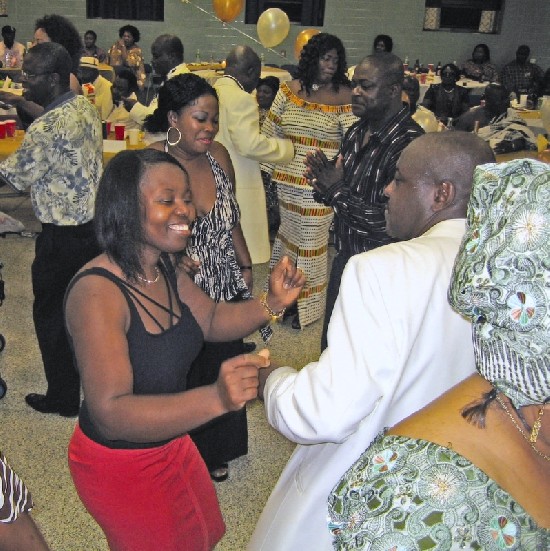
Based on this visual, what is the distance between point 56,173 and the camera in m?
3.04

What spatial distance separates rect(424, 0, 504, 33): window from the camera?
13531 millimetres

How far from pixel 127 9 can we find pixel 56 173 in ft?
34.7

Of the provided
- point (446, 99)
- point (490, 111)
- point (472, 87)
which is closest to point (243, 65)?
point (490, 111)

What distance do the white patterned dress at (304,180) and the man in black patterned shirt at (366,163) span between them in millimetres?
1053

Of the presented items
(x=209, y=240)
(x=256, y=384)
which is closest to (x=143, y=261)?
(x=256, y=384)

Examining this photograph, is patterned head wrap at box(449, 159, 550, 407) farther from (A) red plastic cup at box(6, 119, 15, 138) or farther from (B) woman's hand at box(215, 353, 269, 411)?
(A) red plastic cup at box(6, 119, 15, 138)

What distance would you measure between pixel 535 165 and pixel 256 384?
2.68 feet

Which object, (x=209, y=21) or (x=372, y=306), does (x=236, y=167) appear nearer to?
(x=372, y=306)

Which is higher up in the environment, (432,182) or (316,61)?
(316,61)

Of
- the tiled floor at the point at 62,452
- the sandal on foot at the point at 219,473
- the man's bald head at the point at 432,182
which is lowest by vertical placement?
the tiled floor at the point at 62,452

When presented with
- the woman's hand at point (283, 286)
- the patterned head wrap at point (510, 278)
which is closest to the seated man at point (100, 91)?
the woman's hand at point (283, 286)

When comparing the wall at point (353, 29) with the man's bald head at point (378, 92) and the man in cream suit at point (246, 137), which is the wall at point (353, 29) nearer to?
the man in cream suit at point (246, 137)

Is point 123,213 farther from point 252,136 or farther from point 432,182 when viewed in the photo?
point 252,136

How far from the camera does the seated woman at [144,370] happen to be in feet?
5.15
